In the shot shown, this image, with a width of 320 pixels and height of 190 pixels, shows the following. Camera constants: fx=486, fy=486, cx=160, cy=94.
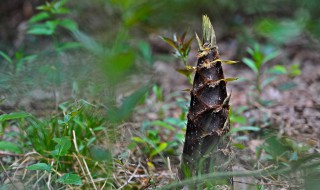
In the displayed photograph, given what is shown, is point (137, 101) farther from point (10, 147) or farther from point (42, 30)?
point (42, 30)

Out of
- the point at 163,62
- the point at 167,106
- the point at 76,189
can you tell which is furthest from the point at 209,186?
the point at 163,62

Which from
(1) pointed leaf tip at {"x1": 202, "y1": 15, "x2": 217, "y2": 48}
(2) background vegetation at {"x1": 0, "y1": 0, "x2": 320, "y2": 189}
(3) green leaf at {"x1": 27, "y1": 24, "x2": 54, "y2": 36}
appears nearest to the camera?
(2) background vegetation at {"x1": 0, "y1": 0, "x2": 320, "y2": 189}

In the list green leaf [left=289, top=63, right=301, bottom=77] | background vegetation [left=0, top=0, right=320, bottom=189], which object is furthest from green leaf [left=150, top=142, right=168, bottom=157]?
green leaf [left=289, top=63, right=301, bottom=77]

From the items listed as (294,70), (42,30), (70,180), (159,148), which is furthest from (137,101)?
(294,70)

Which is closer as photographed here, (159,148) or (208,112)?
(208,112)

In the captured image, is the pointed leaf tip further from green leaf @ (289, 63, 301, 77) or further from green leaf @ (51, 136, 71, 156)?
green leaf @ (289, 63, 301, 77)

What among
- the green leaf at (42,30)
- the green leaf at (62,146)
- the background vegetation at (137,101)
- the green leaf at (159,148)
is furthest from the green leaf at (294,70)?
the green leaf at (62,146)
